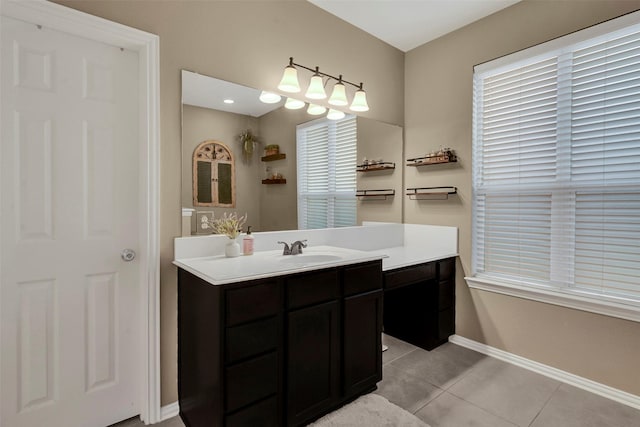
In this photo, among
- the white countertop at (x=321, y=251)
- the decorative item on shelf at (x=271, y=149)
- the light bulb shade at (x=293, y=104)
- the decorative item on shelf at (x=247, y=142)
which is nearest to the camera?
the white countertop at (x=321, y=251)

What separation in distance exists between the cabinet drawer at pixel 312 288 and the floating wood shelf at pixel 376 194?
127 cm

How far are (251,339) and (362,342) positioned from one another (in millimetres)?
806

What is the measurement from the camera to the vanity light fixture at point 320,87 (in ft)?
7.45

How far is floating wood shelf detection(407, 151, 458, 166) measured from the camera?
113 inches

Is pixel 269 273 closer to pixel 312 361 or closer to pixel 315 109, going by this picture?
pixel 312 361

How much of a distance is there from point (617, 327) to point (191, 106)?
3039 millimetres

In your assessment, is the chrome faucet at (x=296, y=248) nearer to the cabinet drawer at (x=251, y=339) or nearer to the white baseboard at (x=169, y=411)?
the cabinet drawer at (x=251, y=339)

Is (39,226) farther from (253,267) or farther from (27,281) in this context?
(253,267)

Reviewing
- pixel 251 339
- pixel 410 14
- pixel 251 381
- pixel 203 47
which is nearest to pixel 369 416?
pixel 251 381

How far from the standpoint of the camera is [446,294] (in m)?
2.86

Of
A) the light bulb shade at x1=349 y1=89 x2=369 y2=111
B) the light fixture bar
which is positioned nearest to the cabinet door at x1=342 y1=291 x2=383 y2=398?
the light bulb shade at x1=349 y1=89 x2=369 y2=111

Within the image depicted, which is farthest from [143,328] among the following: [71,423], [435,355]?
[435,355]

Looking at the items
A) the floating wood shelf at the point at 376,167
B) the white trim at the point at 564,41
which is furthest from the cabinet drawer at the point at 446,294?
the white trim at the point at 564,41

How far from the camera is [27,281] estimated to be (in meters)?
1.58
